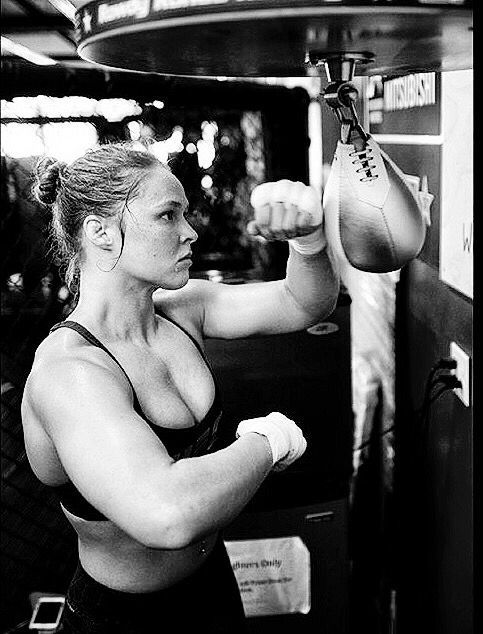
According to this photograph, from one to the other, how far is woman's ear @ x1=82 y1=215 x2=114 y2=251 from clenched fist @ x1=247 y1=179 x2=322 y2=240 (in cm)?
42

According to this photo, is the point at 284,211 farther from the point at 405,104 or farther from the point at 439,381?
the point at 405,104

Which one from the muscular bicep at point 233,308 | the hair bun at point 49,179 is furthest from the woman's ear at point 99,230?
the muscular bicep at point 233,308

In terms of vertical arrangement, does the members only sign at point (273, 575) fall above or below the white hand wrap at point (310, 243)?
below

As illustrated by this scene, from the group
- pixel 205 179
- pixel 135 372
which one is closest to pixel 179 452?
pixel 135 372

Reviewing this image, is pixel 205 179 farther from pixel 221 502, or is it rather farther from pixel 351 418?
pixel 221 502

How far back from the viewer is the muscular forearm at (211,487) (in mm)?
1013

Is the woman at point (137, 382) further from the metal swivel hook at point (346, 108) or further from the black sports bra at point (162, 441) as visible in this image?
the metal swivel hook at point (346, 108)

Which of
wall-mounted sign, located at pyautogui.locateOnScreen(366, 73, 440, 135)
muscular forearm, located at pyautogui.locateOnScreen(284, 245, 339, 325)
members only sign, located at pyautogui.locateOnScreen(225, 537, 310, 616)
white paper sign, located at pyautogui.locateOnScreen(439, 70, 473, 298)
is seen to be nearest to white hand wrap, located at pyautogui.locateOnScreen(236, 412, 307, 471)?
muscular forearm, located at pyautogui.locateOnScreen(284, 245, 339, 325)

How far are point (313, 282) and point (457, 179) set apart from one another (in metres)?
0.59

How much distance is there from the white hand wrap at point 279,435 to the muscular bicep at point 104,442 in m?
0.16

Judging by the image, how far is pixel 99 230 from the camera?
1.35 meters

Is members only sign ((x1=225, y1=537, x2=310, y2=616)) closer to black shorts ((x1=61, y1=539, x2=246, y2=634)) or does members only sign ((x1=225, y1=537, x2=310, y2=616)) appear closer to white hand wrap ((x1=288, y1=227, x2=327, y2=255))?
black shorts ((x1=61, y1=539, x2=246, y2=634))

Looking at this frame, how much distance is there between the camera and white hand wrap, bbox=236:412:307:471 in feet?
3.84

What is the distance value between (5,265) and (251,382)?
698 mm
